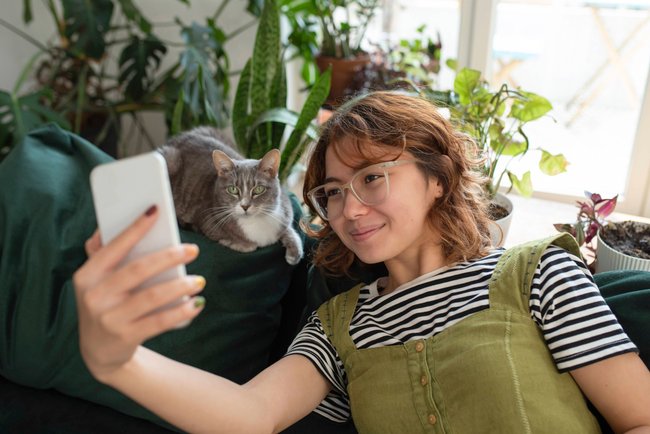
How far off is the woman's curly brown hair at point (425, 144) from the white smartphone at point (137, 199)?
19.7 inches

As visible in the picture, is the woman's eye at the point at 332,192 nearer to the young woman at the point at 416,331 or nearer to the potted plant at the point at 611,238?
the young woman at the point at 416,331

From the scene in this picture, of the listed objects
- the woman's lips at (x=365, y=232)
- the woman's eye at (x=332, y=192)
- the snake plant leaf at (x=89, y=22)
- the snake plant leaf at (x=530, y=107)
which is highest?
the snake plant leaf at (x=89, y=22)

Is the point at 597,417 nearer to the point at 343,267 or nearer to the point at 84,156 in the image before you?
the point at 343,267

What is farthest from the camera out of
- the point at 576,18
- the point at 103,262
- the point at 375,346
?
the point at 576,18

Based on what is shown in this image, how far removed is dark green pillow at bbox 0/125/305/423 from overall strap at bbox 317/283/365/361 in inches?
8.7

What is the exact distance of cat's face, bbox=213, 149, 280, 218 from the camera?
1.37m

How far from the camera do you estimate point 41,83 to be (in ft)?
8.93

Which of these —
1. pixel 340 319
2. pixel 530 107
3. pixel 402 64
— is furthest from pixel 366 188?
pixel 402 64

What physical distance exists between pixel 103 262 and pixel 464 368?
0.59 meters

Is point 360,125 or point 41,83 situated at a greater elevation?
point 360,125

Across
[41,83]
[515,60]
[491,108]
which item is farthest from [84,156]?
[515,60]

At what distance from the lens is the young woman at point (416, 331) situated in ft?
2.63

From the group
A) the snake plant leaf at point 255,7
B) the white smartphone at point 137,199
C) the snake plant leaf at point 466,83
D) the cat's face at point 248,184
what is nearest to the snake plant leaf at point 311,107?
the cat's face at point 248,184

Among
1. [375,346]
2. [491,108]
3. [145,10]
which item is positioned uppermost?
[145,10]
